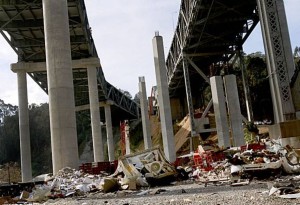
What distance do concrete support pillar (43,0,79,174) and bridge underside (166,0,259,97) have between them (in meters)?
12.1

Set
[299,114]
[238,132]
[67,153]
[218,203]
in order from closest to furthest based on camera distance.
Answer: [218,203] < [67,153] < [299,114] < [238,132]

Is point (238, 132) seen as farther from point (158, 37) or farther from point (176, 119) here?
point (176, 119)

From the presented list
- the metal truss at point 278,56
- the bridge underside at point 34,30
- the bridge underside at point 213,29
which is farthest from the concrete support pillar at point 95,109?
the metal truss at point 278,56

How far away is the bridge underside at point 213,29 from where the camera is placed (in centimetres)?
2570

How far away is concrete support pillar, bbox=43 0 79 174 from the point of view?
46.4 ft

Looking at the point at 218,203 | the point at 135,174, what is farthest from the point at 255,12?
the point at 218,203

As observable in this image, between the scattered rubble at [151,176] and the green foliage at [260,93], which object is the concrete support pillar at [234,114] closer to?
the scattered rubble at [151,176]

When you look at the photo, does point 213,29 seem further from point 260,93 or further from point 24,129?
point 24,129

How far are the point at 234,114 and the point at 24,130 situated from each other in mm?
17170

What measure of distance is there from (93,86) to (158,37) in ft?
32.1

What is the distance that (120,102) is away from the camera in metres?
57.1

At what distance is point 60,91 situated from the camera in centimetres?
1432

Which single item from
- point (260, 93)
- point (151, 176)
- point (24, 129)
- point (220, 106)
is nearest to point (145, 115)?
point (24, 129)

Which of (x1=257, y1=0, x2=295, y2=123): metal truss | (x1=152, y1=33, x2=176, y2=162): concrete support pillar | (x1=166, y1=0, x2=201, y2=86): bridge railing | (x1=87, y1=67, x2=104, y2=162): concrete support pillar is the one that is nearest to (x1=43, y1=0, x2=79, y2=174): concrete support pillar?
(x1=257, y1=0, x2=295, y2=123): metal truss
